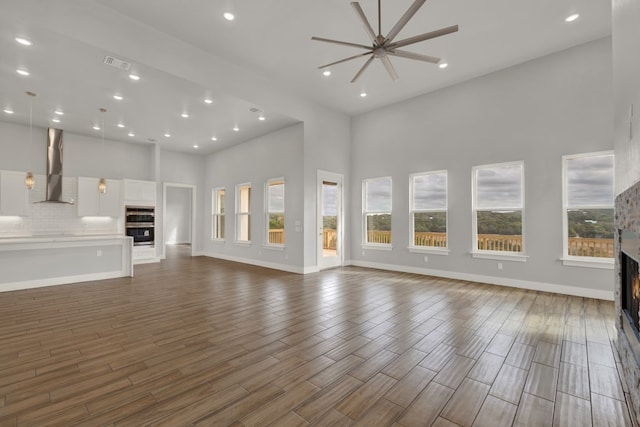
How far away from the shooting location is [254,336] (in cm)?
301

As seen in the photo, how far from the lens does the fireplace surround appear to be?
6.09 ft

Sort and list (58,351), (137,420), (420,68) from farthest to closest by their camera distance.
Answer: (420,68), (58,351), (137,420)

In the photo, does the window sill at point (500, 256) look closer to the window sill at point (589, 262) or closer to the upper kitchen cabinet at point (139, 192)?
the window sill at point (589, 262)

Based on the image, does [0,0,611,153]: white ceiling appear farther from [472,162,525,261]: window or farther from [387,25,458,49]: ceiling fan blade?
[472,162,525,261]: window

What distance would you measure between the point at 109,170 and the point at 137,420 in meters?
8.53

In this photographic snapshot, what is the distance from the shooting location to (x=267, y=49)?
15.5ft

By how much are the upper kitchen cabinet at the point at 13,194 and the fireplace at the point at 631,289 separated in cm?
1009

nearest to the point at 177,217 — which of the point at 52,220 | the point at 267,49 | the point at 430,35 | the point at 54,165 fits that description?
the point at 52,220

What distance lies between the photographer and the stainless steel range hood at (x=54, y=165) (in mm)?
6798

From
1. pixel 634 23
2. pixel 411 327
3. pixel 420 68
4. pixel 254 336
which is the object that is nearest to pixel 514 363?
pixel 411 327

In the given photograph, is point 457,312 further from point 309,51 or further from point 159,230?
point 159,230

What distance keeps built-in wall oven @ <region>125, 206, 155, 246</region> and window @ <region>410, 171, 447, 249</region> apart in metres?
7.38

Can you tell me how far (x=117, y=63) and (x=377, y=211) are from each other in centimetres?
584

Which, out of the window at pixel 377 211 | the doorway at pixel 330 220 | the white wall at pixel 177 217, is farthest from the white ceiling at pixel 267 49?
the white wall at pixel 177 217
